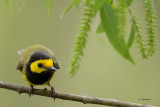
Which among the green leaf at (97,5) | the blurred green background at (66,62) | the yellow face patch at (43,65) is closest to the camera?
the green leaf at (97,5)

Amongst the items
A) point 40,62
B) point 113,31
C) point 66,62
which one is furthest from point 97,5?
point 66,62

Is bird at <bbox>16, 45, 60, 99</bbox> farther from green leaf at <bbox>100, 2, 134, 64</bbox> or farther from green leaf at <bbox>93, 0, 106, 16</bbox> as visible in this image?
green leaf at <bbox>93, 0, 106, 16</bbox>

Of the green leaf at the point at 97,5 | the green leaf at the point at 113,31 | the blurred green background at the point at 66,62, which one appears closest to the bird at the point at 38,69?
the green leaf at the point at 113,31

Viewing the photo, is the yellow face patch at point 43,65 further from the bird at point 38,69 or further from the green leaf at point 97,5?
the green leaf at point 97,5

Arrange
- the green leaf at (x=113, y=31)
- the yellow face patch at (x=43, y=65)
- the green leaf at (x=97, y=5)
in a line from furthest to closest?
1. the yellow face patch at (x=43, y=65)
2. the green leaf at (x=113, y=31)
3. the green leaf at (x=97, y=5)

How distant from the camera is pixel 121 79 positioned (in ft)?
21.5

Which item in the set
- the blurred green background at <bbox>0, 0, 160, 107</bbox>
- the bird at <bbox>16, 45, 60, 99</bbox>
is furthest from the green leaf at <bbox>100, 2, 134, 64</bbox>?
the blurred green background at <bbox>0, 0, 160, 107</bbox>

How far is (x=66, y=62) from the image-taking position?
23.0ft

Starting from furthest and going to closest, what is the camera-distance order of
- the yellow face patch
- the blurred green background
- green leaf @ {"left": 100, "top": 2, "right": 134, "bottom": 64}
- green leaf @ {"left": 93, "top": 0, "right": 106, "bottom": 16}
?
the blurred green background < the yellow face patch < green leaf @ {"left": 100, "top": 2, "right": 134, "bottom": 64} < green leaf @ {"left": 93, "top": 0, "right": 106, "bottom": 16}

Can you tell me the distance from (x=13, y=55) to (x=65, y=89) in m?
1.24

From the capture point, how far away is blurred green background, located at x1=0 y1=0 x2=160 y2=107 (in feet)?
20.6

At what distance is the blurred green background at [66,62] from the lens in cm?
628

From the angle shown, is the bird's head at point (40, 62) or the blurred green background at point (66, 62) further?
the blurred green background at point (66, 62)

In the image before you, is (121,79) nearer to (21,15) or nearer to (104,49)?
(104,49)
